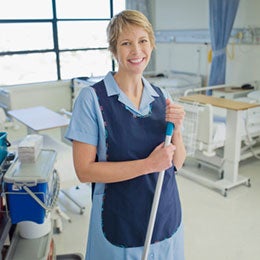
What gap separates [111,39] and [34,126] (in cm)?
183

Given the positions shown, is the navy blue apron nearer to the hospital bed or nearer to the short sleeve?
the short sleeve

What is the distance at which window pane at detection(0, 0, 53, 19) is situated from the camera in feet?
16.4

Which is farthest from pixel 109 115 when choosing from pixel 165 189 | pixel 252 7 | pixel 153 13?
pixel 153 13

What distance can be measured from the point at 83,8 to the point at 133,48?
16.4 ft

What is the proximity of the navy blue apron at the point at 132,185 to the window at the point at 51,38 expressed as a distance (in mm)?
3887

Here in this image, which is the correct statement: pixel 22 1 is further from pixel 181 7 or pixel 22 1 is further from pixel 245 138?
pixel 245 138

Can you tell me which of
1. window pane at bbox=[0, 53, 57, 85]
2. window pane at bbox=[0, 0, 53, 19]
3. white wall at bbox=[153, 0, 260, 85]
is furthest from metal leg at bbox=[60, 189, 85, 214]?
window pane at bbox=[0, 0, 53, 19]

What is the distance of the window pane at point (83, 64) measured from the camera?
568 cm

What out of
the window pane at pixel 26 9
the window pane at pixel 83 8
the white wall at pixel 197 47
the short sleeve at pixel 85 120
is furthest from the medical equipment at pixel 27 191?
the window pane at pixel 83 8

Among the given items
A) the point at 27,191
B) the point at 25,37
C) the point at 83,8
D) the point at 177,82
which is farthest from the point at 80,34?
the point at 27,191

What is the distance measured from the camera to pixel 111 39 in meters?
1.08

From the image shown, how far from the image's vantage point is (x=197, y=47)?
→ 16.6 ft

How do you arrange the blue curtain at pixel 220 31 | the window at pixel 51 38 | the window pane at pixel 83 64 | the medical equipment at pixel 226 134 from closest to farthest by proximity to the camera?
1. the medical equipment at pixel 226 134
2. the blue curtain at pixel 220 31
3. the window at pixel 51 38
4. the window pane at pixel 83 64

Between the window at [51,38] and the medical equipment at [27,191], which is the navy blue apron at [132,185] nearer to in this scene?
the medical equipment at [27,191]
